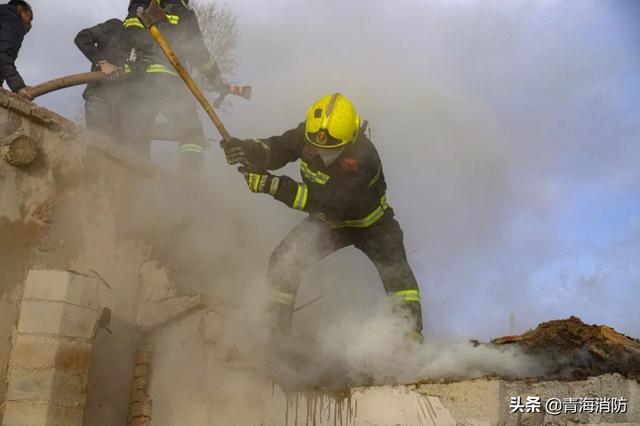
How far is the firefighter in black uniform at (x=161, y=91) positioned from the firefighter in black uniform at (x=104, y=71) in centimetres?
11

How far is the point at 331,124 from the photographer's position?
16.3ft

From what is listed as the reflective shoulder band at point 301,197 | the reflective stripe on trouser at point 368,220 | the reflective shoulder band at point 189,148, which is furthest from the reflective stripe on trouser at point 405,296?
the reflective shoulder band at point 189,148

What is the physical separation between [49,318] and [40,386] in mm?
415

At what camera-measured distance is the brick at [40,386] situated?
3881mm

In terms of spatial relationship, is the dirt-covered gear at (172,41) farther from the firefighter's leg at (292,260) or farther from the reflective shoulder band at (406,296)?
the reflective shoulder band at (406,296)

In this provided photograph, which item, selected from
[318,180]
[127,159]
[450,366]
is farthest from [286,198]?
[450,366]

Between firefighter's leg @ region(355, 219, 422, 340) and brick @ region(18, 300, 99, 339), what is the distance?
2.46m

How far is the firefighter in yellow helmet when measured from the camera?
510cm

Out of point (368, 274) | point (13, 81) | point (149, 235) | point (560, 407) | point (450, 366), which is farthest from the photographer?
point (368, 274)

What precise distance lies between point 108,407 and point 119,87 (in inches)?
118

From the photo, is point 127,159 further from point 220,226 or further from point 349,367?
point 349,367

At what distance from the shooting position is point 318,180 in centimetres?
521

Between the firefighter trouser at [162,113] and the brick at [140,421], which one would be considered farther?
the firefighter trouser at [162,113]

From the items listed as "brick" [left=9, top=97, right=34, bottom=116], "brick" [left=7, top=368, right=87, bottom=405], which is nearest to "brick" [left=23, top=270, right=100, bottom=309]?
"brick" [left=7, top=368, right=87, bottom=405]
